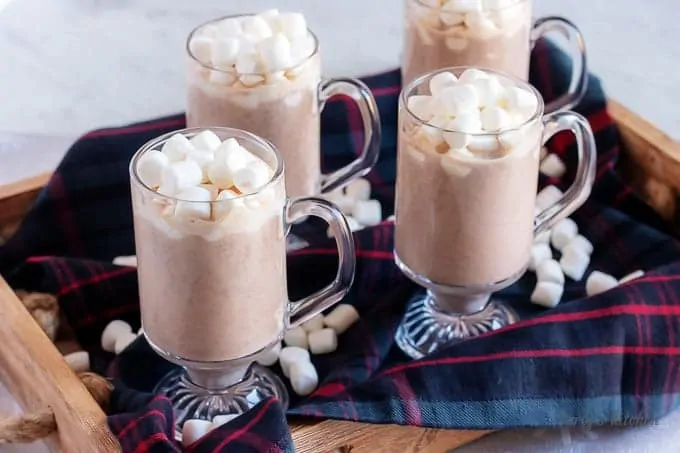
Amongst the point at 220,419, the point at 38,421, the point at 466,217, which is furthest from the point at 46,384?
the point at 466,217

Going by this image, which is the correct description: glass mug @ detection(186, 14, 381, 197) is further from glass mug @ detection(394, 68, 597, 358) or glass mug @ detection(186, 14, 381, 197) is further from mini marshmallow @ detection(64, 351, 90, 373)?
mini marshmallow @ detection(64, 351, 90, 373)

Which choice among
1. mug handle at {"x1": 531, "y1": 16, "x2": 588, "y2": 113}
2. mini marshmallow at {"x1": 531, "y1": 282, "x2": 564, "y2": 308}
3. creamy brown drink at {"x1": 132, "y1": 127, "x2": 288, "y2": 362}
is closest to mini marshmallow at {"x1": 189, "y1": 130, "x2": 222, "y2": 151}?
creamy brown drink at {"x1": 132, "y1": 127, "x2": 288, "y2": 362}

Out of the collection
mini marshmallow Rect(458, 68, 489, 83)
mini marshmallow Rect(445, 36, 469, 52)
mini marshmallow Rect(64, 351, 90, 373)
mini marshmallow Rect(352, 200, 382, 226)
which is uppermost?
mini marshmallow Rect(458, 68, 489, 83)

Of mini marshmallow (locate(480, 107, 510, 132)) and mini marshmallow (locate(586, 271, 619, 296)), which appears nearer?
mini marshmallow (locate(480, 107, 510, 132))

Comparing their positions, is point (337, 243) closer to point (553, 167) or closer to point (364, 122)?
point (364, 122)

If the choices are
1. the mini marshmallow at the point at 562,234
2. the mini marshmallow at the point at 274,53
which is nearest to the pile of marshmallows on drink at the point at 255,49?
the mini marshmallow at the point at 274,53

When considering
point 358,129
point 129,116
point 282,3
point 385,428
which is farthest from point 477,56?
point 282,3
